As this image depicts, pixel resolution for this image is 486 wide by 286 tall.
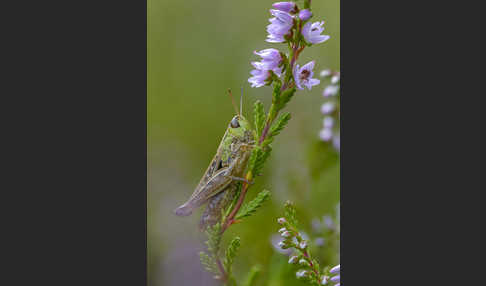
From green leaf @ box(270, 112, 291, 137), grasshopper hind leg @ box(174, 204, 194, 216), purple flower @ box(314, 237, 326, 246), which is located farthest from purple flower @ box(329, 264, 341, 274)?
grasshopper hind leg @ box(174, 204, 194, 216)

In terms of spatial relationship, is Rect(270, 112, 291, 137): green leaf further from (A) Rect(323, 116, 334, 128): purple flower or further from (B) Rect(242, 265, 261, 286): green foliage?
(B) Rect(242, 265, 261, 286): green foliage

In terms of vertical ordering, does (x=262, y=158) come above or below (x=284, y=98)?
below

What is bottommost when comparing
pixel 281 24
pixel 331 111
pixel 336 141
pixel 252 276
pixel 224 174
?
pixel 252 276

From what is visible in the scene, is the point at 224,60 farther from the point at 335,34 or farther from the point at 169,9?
the point at 335,34

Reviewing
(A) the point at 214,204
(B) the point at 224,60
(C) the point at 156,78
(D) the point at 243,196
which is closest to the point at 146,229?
(A) the point at 214,204

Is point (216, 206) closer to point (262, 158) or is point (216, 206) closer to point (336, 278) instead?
point (262, 158)

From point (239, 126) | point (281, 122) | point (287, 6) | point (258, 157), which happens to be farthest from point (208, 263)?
point (287, 6)

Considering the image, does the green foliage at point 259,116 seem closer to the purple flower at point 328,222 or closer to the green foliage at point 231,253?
the green foliage at point 231,253

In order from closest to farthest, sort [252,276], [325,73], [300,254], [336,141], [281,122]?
[300,254] < [281,122] < [252,276] < [325,73] < [336,141]

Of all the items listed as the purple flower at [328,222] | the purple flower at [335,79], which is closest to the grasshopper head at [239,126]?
the purple flower at [335,79]
